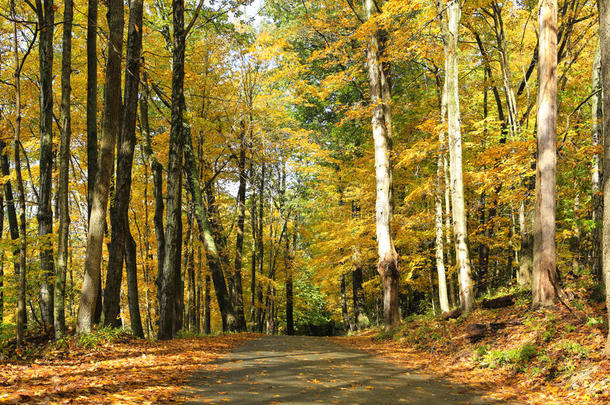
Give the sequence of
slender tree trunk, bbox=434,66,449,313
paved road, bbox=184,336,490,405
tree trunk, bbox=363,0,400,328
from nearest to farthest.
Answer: paved road, bbox=184,336,490,405, tree trunk, bbox=363,0,400,328, slender tree trunk, bbox=434,66,449,313

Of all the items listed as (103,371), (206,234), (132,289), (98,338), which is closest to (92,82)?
(98,338)

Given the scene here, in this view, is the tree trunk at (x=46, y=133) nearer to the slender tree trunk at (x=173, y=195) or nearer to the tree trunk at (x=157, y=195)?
Result: the slender tree trunk at (x=173, y=195)

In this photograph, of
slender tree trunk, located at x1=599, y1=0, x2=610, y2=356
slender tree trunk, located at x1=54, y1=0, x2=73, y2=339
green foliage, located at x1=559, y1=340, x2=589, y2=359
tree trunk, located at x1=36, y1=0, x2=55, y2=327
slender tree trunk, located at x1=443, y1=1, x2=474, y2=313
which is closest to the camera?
slender tree trunk, located at x1=599, y1=0, x2=610, y2=356

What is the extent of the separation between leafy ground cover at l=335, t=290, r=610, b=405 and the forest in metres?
0.04

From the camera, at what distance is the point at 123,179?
33.4 ft

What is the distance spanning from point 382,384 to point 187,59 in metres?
16.8

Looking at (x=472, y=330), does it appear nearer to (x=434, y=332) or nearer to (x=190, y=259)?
(x=434, y=332)

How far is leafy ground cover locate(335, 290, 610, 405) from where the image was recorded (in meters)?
5.41

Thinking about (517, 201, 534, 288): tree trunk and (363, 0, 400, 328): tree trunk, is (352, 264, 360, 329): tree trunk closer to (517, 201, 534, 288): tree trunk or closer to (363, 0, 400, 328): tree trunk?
(363, 0, 400, 328): tree trunk

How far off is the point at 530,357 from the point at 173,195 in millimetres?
9255

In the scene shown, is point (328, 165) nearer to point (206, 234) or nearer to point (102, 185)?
point (206, 234)

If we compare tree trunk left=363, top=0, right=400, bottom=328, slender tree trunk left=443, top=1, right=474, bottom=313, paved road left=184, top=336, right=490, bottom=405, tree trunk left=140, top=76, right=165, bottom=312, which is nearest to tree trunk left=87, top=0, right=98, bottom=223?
tree trunk left=140, top=76, right=165, bottom=312

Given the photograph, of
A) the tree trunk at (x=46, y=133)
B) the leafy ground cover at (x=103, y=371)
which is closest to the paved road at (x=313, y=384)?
the leafy ground cover at (x=103, y=371)

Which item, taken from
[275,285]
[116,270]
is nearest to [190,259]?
[275,285]
